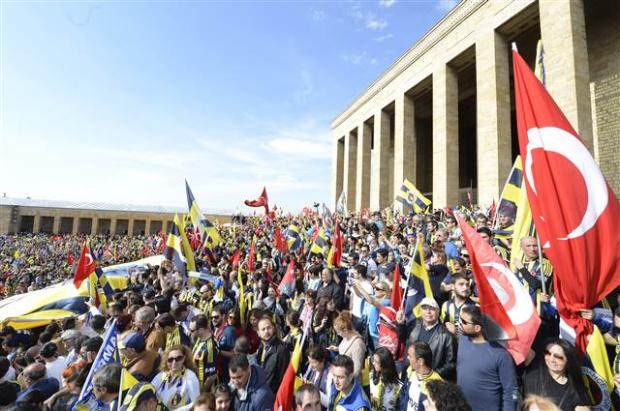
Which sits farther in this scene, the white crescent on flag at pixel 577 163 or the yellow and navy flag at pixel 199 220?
the yellow and navy flag at pixel 199 220

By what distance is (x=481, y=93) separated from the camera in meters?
17.6

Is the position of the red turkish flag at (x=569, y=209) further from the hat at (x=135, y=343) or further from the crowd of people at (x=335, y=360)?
the hat at (x=135, y=343)

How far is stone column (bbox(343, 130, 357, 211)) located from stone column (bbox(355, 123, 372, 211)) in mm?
1484

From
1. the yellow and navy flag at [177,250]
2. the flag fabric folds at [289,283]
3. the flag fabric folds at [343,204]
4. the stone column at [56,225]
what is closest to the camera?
the flag fabric folds at [289,283]

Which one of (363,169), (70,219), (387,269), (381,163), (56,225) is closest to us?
(387,269)

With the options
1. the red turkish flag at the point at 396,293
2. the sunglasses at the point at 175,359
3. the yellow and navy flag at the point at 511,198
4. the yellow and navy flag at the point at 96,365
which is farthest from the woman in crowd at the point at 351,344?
the yellow and navy flag at the point at 511,198

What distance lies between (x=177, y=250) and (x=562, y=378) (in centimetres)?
833

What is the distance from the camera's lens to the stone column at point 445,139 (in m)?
19.5

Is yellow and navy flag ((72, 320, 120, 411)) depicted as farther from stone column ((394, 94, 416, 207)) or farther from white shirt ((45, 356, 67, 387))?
stone column ((394, 94, 416, 207))

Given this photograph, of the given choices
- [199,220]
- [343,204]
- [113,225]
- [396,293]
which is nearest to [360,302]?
[396,293]

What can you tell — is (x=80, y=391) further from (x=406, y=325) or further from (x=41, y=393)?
(x=406, y=325)

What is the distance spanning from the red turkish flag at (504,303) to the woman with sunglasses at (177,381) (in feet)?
8.90

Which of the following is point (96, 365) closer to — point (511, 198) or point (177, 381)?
point (177, 381)

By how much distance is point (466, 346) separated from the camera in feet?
9.70
